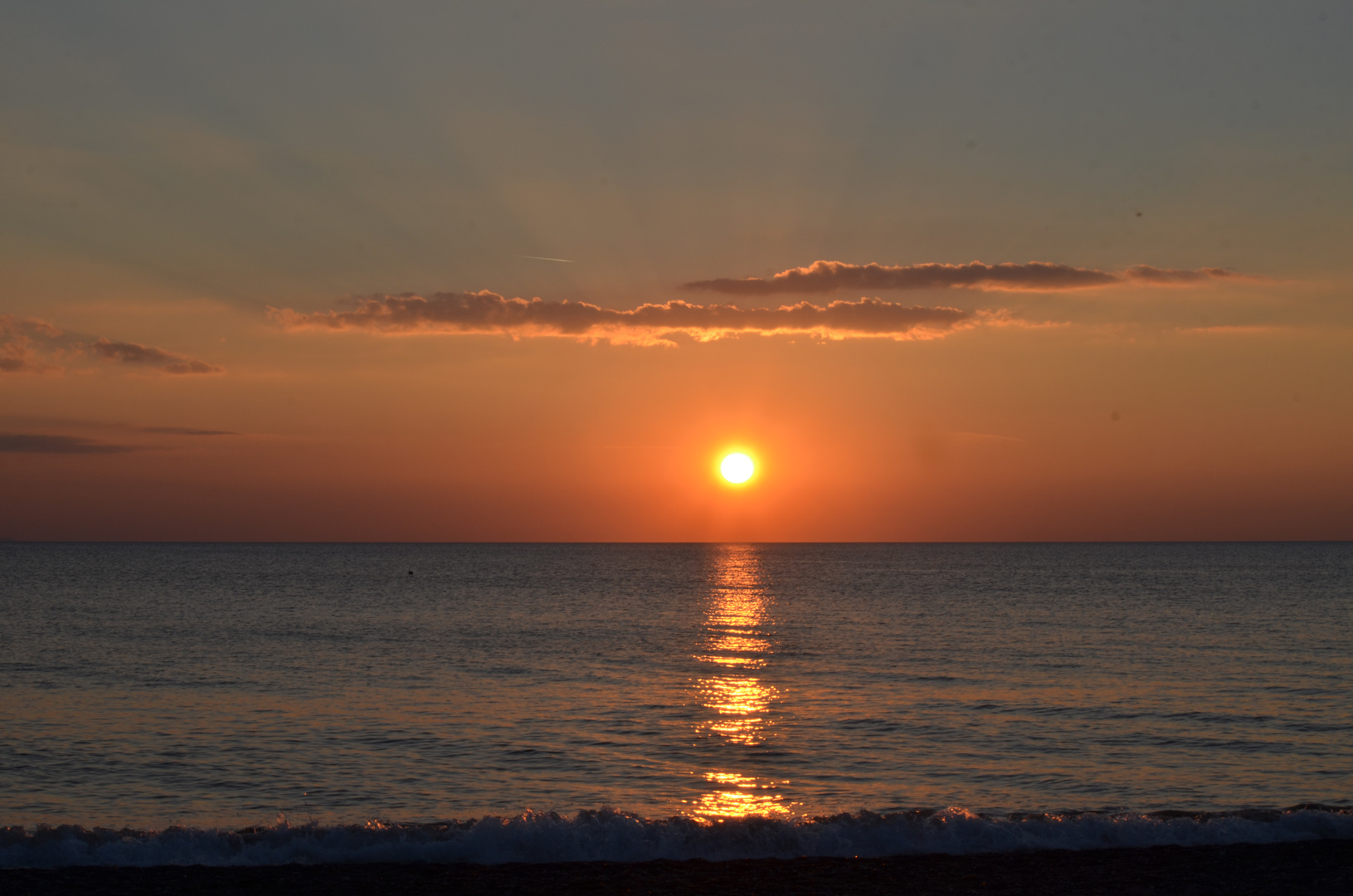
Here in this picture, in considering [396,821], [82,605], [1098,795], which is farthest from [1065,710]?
[82,605]

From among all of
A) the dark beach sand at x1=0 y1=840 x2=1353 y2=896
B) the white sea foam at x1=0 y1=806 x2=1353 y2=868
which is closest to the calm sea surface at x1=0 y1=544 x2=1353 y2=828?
the white sea foam at x1=0 y1=806 x2=1353 y2=868

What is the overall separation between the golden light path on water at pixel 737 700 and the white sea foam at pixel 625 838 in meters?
3.54

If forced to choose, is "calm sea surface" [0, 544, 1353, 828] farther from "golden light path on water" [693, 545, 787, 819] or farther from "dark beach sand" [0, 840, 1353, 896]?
"dark beach sand" [0, 840, 1353, 896]

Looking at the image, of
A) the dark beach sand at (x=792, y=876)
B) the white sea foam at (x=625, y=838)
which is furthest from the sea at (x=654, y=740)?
the dark beach sand at (x=792, y=876)

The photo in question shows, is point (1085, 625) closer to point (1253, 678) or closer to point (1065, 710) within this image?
point (1253, 678)

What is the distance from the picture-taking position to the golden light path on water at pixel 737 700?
21.4 meters

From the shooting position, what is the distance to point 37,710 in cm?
3100

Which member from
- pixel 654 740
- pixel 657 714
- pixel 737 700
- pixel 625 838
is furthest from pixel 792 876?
pixel 737 700

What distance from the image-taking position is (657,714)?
3189 cm

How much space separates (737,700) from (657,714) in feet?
13.0

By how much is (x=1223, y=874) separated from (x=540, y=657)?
36.4 m

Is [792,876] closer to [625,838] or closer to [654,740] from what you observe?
[625,838]

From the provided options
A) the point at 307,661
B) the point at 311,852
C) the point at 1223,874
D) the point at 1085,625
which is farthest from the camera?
the point at 1085,625

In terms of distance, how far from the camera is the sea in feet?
55.9
